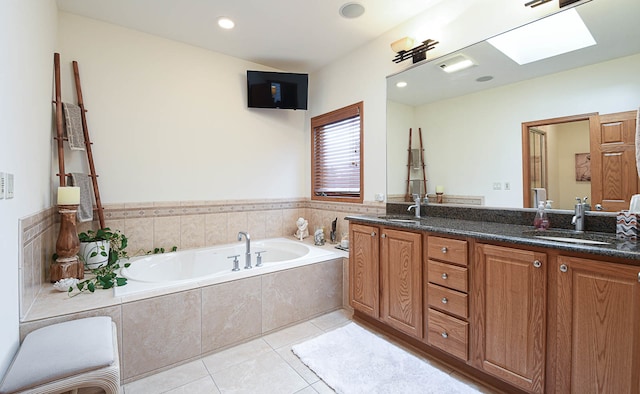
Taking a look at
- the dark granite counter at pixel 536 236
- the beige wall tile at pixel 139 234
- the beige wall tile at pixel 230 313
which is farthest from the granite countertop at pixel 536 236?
the beige wall tile at pixel 139 234

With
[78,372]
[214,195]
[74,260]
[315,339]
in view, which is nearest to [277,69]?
[214,195]

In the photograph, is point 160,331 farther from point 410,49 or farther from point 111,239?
point 410,49

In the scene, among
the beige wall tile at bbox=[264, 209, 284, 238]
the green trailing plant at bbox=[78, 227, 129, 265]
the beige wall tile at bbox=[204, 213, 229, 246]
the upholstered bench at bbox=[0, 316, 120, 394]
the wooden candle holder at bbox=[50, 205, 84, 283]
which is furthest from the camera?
the beige wall tile at bbox=[264, 209, 284, 238]

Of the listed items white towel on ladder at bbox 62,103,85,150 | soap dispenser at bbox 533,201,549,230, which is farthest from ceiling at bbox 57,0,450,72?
soap dispenser at bbox 533,201,549,230

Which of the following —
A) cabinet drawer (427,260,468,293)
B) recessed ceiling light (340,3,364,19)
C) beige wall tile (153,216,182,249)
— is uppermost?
recessed ceiling light (340,3,364,19)

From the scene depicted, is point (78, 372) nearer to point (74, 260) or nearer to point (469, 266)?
point (74, 260)

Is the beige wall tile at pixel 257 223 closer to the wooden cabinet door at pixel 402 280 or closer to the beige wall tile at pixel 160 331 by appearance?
the beige wall tile at pixel 160 331

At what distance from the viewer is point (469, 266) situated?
5.45 ft

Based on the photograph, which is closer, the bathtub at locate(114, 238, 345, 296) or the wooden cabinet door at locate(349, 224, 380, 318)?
the bathtub at locate(114, 238, 345, 296)

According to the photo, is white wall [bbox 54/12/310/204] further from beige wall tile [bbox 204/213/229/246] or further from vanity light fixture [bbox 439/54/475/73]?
vanity light fixture [bbox 439/54/475/73]

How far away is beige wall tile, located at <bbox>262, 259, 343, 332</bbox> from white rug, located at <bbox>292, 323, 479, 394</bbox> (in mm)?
324

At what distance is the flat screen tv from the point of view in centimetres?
334

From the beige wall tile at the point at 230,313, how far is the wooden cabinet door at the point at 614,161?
91.7 inches

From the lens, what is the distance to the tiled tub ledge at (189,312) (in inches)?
67.1
